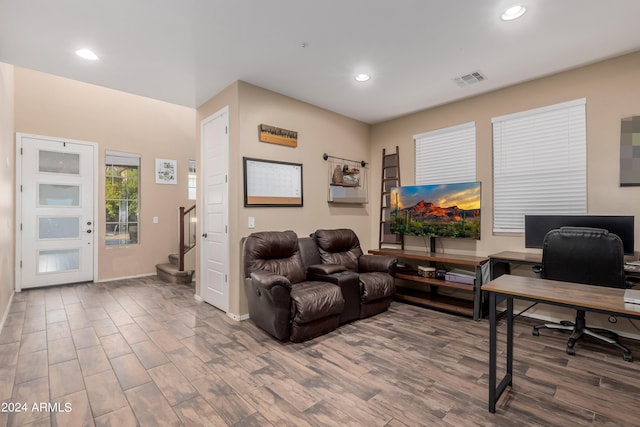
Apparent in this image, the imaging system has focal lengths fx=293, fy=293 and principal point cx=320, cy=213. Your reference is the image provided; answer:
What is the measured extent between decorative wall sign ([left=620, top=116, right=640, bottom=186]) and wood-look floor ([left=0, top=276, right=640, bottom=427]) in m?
1.61

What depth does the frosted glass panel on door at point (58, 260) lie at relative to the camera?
476 cm

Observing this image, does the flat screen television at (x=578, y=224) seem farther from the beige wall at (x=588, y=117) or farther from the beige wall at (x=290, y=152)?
the beige wall at (x=290, y=152)

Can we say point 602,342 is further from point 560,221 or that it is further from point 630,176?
point 630,176

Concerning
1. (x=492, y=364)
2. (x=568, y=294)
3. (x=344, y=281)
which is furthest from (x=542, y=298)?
(x=344, y=281)

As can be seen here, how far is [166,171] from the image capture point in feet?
19.4

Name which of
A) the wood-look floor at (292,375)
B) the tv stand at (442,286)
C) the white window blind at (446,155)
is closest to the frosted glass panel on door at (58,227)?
the wood-look floor at (292,375)

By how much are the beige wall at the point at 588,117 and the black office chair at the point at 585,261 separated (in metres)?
0.66

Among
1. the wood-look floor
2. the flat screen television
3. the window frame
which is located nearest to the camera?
the wood-look floor

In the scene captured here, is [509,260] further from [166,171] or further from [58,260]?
[58,260]

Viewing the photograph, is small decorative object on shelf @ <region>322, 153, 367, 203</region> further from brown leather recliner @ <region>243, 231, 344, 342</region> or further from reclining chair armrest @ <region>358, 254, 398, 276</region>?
brown leather recliner @ <region>243, 231, 344, 342</region>

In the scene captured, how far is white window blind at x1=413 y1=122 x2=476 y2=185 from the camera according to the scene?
408cm

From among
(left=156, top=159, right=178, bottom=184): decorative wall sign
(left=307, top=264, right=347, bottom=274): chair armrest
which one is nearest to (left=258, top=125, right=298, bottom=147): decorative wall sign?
(left=307, top=264, right=347, bottom=274): chair armrest

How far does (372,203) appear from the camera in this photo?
521 cm

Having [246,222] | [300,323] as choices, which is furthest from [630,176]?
[246,222]
